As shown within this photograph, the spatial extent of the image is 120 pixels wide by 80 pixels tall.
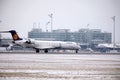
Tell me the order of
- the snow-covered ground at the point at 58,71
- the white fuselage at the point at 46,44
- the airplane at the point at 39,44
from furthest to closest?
1. the white fuselage at the point at 46,44
2. the airplane at the point at 39,44
3. the snow-covered ground at the point at 58,71

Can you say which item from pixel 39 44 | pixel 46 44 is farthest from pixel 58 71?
pixel 46 44

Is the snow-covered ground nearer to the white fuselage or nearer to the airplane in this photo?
the airplane

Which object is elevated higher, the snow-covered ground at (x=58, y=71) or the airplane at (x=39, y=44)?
the snow-covered ground at (x=58, y=71)

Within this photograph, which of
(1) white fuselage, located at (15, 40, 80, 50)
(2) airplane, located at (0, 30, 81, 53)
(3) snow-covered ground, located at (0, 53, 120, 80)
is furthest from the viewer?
(1) white fuselage, located at (15, 40, 80, 50)

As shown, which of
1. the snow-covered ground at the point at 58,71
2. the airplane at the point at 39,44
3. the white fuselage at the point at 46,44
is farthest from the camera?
the white fuselage at the point at 46,44

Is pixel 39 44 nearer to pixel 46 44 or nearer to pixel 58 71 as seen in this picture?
pixel 46 44

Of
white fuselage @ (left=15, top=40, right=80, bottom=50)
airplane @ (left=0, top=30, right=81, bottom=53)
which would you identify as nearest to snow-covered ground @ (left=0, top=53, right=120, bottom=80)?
airplane @ (left=0, top=30, right=81, bottom=53)

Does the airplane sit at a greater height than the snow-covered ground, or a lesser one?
lesser

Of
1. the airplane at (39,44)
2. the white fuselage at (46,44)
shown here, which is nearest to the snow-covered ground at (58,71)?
the airplane at (39,44)

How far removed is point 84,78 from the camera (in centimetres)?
2850

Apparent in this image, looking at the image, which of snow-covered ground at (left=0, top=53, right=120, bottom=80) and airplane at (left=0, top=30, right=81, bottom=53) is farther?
airplane at (left=0, top=30, right=81, bottom=53)

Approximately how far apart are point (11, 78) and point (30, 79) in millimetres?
1389

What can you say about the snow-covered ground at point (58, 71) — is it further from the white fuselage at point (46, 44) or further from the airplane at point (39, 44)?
the white fuselage at point (46, 44)

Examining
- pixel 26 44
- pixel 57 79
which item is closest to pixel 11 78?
pixel 57 79
